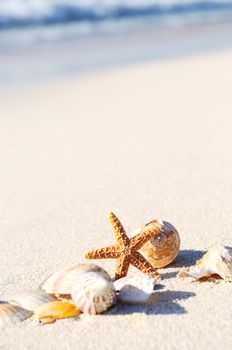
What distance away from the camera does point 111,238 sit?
9.52 feet

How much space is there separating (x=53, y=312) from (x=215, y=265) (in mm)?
Result: 551

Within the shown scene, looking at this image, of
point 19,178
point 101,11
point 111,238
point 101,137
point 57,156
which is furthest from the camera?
point 101,11

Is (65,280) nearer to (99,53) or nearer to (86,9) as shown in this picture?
(99,53)

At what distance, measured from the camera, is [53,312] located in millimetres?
2090

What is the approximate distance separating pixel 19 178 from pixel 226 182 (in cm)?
122

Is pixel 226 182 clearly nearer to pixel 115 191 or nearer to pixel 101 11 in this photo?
pixel 115 191

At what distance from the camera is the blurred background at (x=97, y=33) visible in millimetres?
9109

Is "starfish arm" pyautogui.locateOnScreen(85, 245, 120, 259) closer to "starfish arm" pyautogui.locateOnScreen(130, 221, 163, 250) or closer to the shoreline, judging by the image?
"starfish arm" pyautogui.locateOnScreen(130, 221, 163, 250)

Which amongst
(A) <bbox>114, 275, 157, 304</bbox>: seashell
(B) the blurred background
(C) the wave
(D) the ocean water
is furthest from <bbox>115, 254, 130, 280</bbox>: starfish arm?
(C) the wave

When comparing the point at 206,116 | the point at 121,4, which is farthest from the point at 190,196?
the point at 121,4

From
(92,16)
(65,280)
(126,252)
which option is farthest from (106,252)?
(92,16)

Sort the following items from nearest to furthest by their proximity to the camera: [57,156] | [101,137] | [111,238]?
[111,238] < [57,156] < [101,137]

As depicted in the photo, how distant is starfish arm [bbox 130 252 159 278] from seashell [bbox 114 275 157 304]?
115 mm

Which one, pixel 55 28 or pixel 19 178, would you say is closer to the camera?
pixel 19 178
